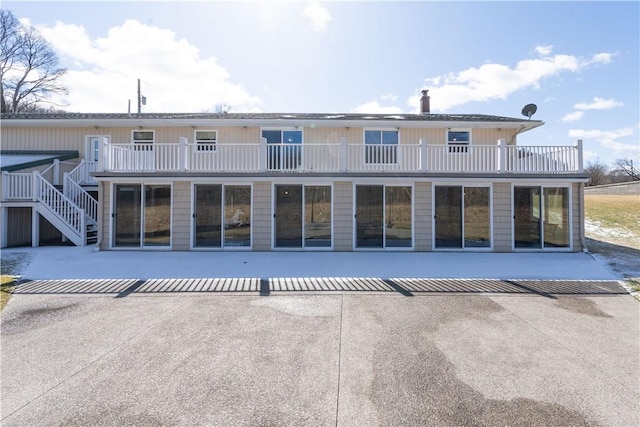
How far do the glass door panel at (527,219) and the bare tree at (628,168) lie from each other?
1894 inches

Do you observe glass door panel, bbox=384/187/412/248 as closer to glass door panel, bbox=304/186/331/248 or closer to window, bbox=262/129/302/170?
glass door panel, bbox=304/186/331/248

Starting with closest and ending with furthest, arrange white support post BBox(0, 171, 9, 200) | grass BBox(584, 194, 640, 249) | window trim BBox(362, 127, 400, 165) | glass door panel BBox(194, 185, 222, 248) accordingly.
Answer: glass door panel BBox(194, 185, 222, 248)
white support post BBox(0, 171, 9, 200)
window trim BBox(362, 127, 400, 165)
grass BBox(584, 194, 640, 249)

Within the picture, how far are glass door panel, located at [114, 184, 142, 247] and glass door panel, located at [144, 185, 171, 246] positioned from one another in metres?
0.28

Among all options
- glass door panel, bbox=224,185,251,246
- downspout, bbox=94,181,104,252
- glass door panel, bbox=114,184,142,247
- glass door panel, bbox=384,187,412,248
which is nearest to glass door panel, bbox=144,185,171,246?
glass door panel, bbox=114,184,142,247

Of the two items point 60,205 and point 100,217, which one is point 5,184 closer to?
point 60,205

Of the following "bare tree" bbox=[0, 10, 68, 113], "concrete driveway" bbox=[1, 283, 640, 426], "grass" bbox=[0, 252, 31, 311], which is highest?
"bare tree" bbox=[0, 10, 68, 113]

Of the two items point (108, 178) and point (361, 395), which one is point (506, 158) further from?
point (108, 178)

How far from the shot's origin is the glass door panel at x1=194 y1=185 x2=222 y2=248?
11.1m

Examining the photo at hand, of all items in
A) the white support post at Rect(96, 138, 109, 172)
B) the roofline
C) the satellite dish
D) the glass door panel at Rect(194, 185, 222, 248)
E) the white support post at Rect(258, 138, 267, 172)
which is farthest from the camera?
the satellite dish

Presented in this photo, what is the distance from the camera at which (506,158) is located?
11.1 metres

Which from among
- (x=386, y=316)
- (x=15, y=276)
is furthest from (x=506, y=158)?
(x=15, y=276)

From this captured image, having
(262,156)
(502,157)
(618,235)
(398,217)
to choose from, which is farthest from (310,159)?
(618,235)

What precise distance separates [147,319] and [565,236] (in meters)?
13.0

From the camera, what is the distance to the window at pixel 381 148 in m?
12.6
